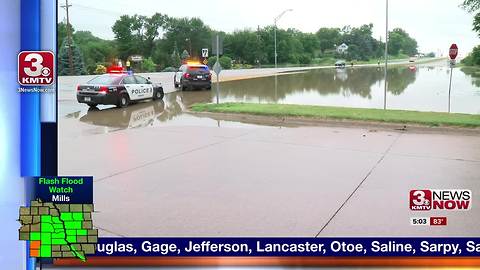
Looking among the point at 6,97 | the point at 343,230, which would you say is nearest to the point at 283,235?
the point at 343,230

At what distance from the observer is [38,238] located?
3002 millimetres

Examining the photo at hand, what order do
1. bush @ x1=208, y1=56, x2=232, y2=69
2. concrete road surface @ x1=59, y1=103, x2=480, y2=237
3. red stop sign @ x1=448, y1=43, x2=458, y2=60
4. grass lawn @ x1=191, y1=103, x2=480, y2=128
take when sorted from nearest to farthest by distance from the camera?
concrete road surface @ x1=59, y1=103, x2=480, y2=237 < red stop sign @ x1=448, y1=43, x2=458, y2=60 < bush @ x1=208, y1=56, x2=232, y2=69 < grass lawn @ x1=191, y1=103, x2=480, y2=128

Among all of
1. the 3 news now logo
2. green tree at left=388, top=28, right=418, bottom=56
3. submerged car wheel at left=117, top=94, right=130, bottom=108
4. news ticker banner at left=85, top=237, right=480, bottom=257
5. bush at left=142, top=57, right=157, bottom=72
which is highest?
green tree at left=388, top=28, right=418, bottom=56

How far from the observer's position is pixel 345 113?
1077 centimetres

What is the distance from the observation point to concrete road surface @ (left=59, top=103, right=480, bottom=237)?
3723 millimetres

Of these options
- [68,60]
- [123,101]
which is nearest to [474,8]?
[68,60]

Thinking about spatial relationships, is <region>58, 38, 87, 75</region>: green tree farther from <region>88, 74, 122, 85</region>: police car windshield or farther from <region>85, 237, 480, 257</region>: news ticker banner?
<region>85, 237, 480, 257</region>: news ticker banner

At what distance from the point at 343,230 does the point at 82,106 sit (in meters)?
2.88

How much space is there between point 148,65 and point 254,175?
1771mm

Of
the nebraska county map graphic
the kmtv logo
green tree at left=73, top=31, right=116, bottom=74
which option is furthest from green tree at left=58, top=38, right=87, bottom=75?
the nebraska county map graphic

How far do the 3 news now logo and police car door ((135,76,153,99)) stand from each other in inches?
112

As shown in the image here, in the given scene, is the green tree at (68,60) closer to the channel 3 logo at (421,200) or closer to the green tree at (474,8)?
the channel 3 logo at (421,200)

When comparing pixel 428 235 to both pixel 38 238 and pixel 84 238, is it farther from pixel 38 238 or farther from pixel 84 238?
pixel 38 238

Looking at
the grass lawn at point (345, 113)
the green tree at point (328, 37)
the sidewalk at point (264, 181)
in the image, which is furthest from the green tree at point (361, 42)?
the grass lawn at point (345, 113)
